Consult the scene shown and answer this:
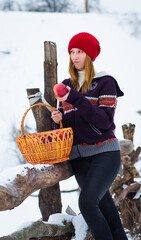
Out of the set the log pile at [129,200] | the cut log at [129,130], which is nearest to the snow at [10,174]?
the log pile at [129,200]

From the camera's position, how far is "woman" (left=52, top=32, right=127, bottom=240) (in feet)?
4.49

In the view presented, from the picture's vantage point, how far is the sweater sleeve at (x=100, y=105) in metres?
1.37

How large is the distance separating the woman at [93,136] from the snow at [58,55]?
404 cm

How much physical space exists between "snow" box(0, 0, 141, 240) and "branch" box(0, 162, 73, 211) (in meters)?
4.08

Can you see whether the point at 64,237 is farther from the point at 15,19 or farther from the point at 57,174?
the point at 15,19

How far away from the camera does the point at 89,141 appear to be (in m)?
1.56

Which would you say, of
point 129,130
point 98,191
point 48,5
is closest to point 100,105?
point 98,191

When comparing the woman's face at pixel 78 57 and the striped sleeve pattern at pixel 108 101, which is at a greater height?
the woman's face at pixel 78 57

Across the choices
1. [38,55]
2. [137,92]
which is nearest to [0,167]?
[38,55]

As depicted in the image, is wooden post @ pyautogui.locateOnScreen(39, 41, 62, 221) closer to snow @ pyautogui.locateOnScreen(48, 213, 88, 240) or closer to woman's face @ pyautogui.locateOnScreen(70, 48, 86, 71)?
snow @ pyautogui.locateOnScreen(48, 213, 88, 240)

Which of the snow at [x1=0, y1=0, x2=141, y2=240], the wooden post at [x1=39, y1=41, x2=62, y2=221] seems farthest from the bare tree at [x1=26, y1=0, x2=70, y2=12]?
the wooden post at [x1=39, y1=41, x2=62, y2=221]

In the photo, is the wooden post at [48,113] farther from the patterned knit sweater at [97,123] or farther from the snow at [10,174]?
the snow at [10,174]

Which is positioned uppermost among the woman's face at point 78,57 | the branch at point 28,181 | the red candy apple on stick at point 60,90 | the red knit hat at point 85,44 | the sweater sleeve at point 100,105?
the red knit hat at point 85,44

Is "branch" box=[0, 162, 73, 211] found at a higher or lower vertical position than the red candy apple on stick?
lower
